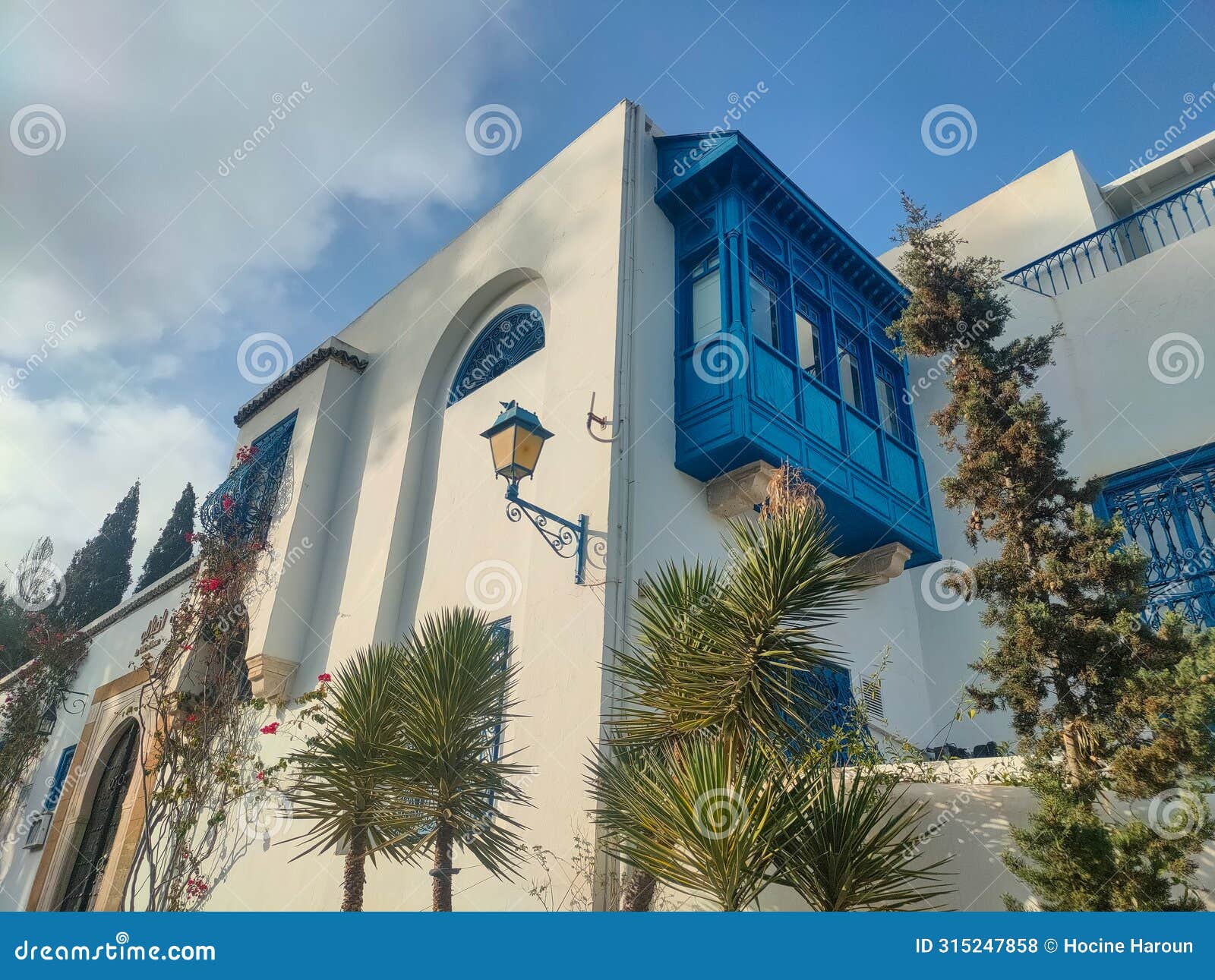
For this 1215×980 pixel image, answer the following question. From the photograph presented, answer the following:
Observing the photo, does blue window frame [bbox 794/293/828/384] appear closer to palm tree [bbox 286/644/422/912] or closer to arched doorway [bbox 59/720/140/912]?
palm tree [bbox 286/644/422/912]

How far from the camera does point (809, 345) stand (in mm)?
9391

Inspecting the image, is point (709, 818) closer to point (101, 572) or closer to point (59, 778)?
point (59, 778)

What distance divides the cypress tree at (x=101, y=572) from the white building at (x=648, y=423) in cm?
1070

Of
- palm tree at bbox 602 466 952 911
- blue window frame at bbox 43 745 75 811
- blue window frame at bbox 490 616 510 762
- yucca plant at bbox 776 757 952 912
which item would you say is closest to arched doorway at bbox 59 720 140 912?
blue window frame at bbox 43 745 75 811

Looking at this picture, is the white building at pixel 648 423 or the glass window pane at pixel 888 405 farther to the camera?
the glass window pane at pixel 888 405

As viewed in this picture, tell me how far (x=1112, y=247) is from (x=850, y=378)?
348 centimetres

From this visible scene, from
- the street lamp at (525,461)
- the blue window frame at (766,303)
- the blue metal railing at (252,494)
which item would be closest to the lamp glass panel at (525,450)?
the street lamp at (525,461)

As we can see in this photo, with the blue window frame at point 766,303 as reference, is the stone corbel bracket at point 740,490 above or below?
below

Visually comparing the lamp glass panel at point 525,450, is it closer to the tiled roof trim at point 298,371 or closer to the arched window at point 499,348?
the arched window at point 499,348

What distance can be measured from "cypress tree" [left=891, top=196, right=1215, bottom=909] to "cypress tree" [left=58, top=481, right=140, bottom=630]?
20.6 meters

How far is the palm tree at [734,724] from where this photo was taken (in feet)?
12.4

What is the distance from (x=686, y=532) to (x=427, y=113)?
4.94 m

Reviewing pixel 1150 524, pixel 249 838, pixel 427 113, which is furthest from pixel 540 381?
pixel 1150 524

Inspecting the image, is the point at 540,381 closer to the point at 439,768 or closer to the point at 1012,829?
the point at 439,768
